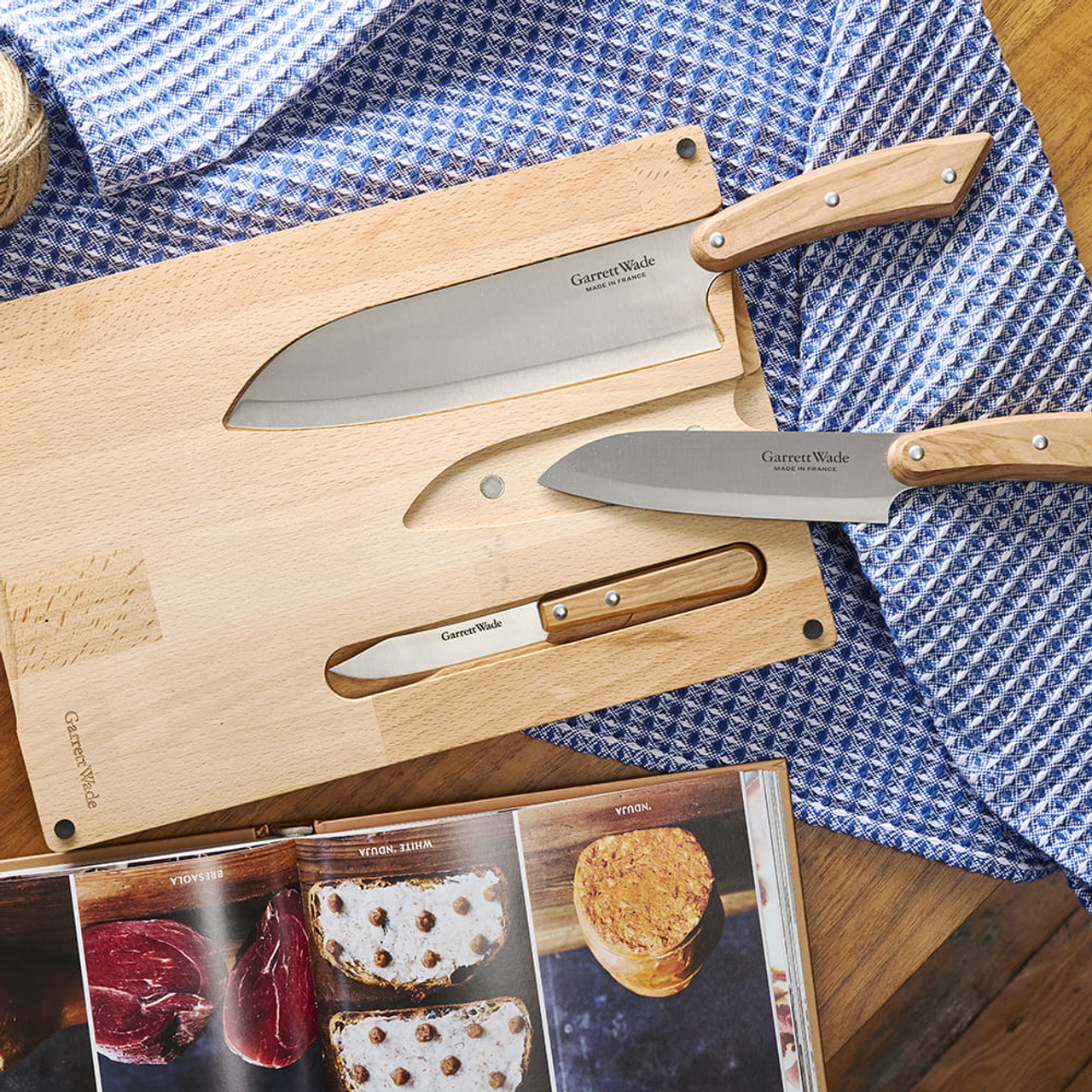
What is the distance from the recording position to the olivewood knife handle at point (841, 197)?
0.58 metres

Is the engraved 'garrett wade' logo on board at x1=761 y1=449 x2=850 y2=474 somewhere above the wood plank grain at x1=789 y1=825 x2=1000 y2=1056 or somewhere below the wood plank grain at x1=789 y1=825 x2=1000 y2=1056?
above

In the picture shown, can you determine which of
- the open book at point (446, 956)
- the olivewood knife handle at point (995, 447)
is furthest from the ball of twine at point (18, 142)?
the olivewood knife handle at point (995, 447)

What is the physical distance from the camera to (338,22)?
0.59 metres

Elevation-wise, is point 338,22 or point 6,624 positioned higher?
point 338,22

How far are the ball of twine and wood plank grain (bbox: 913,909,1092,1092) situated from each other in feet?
3.01

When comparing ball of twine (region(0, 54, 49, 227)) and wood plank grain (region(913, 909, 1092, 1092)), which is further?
wood plank grain (region(913, 909, 1092, 1092))

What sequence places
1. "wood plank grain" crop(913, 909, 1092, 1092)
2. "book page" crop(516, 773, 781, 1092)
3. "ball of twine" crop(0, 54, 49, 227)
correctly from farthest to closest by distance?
1. "wood plank grain" crop(913, 909, 1092, 1092)
2. "book page" crop(516, 773, 781, 1092)
3. "ball of twine" crop(0, 54, 49, 227)

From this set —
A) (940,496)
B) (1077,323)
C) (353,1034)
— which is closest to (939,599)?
(940,496)

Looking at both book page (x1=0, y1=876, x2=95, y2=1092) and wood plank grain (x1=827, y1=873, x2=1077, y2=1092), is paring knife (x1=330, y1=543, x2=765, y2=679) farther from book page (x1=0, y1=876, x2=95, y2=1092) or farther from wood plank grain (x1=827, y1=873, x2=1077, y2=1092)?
wood plank grain (x1=827, y1=873, x2=1077, y2=1092)

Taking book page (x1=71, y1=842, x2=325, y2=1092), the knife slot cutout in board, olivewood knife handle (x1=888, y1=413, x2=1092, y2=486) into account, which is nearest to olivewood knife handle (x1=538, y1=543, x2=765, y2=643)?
the knife slot cutout in board

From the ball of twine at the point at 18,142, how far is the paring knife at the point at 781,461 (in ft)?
1.07

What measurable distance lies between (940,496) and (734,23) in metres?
0.32

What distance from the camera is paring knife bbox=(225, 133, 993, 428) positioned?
57 centimetres

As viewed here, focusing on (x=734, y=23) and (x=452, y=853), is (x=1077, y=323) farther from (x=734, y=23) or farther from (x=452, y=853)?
(x=452, y=853)
